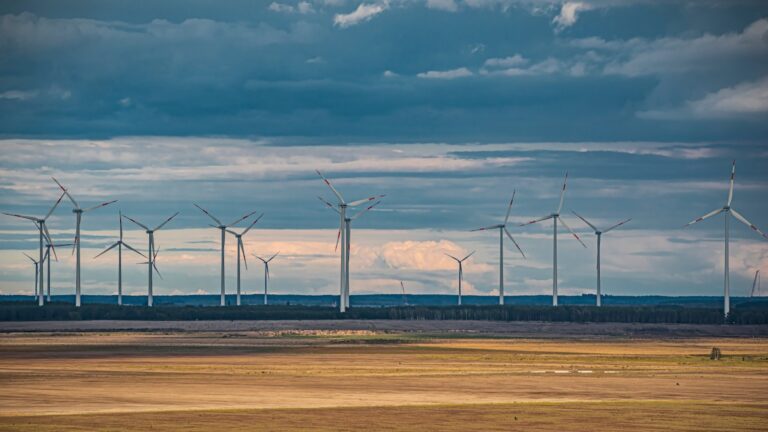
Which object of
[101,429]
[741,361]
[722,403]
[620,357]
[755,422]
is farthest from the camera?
[620,357]

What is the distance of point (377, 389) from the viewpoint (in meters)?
97.8

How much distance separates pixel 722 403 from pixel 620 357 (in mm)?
59118

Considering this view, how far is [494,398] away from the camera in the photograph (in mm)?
90125

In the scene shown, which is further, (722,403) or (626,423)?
(722,403)

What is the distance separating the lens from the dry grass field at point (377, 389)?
75344 millimetres

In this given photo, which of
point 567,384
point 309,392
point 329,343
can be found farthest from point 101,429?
point 329,343

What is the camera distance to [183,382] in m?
103

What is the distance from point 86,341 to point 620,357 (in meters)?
73.2

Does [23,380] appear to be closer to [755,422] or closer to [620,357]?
[755,422]

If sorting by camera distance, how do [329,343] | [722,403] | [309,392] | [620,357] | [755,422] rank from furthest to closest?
[329,343], [620,357], [309,392], [722,403], [755,422]

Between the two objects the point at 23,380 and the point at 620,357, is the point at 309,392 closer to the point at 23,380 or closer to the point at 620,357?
the point at 23,380

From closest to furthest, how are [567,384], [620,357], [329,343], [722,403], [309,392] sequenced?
[722,403]
[309,392]
[567,384]
[620,357]
[329,343]

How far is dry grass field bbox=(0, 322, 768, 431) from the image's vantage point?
75.3 meters

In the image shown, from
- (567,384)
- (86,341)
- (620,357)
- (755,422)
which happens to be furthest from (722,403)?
(86,341)
